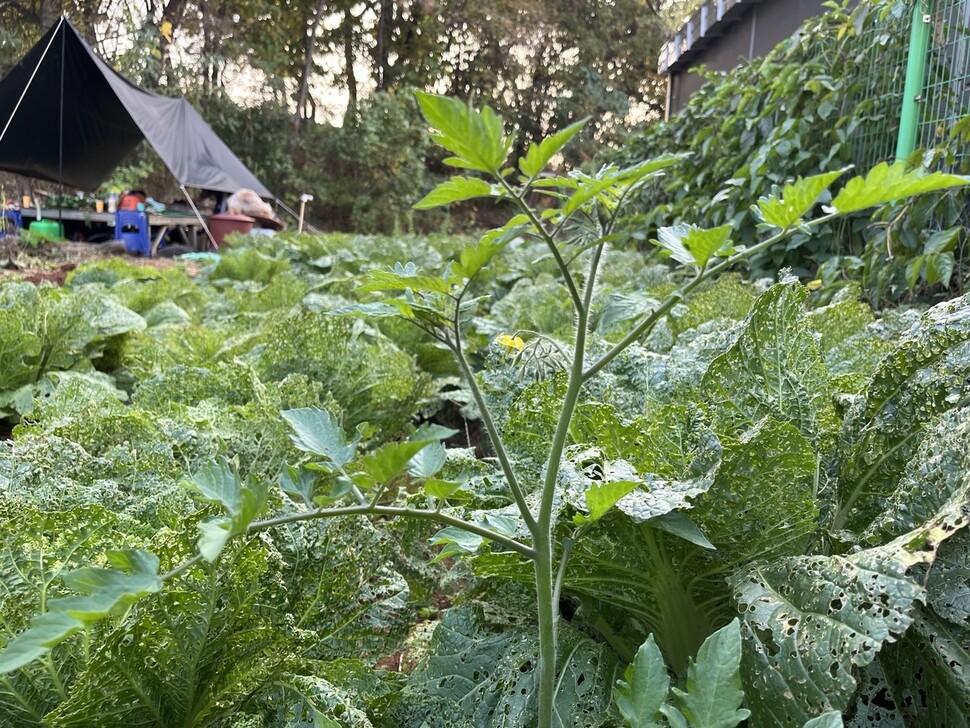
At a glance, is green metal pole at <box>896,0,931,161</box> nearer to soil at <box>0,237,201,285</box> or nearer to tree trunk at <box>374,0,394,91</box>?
soil at <box>0,237,201,285</box>

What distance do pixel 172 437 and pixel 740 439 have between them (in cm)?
116

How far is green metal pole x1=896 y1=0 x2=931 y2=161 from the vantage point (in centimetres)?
294

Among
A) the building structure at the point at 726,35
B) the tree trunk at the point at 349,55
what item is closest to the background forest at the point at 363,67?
the tree trunk at the point at 349,55

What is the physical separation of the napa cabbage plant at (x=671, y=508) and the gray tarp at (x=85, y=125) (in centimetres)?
841

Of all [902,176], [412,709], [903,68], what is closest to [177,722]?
[412,709]

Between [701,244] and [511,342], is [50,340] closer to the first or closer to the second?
[511,342]

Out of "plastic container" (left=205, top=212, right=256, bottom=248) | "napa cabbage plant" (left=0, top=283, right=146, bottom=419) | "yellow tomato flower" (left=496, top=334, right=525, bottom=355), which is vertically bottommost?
"napa cabbage plant" (left=0, top=283, right=146, bottom=419)

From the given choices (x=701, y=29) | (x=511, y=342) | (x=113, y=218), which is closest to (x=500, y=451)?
(x=511, y=342)

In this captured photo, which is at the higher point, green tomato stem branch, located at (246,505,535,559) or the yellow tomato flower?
the yellow tomato flower

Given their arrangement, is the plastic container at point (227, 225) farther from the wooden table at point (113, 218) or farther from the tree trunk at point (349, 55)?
the tree trunk at point (349, 55)

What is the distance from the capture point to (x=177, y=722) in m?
0.94

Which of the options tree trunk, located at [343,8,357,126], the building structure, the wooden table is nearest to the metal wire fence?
the building structure

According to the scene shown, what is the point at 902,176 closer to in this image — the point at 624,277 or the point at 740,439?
the point at 740,439

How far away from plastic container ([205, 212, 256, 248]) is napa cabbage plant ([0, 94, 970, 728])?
1100 centimetres
